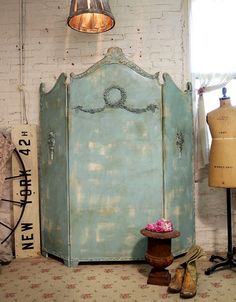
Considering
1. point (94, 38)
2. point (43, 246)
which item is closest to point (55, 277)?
point (43, 246)

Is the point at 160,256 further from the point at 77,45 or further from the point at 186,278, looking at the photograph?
the point at 77,45

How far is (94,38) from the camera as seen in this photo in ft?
12.0

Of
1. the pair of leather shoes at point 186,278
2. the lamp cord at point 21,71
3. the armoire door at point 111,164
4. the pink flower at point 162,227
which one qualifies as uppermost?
the lamp cord at point 21,71

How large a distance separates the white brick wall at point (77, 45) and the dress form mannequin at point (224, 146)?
28.6 inches

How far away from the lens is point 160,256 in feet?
8.66

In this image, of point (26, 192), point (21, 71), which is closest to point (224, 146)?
point (26, 192)

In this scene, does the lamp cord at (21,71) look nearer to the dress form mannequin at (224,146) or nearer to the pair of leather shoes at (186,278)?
the dress form mannequin at (224,146)

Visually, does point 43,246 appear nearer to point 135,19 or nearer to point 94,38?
point 94,38

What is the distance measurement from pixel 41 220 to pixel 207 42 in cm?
270

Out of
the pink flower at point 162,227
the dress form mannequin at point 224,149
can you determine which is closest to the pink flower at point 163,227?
the pink flower at point 162,227

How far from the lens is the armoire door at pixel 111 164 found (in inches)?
123

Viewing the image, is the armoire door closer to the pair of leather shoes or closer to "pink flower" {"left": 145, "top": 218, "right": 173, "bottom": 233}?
"pink flower" {"left": 145, "top": 218, "right": 173, "bottom": 233}

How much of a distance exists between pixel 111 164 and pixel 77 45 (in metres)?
1.50

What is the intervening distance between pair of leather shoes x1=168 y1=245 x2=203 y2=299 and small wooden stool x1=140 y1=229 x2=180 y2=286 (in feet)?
0.31
